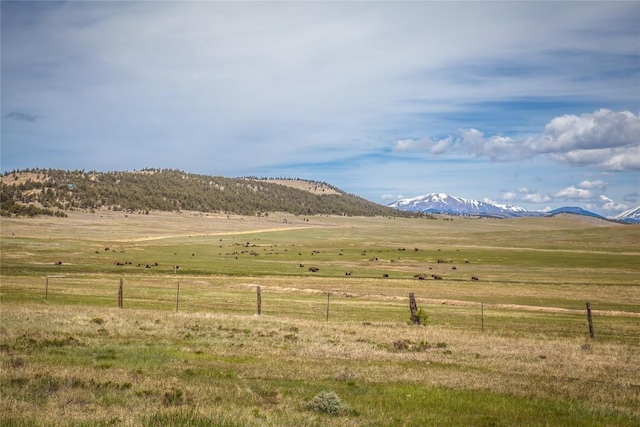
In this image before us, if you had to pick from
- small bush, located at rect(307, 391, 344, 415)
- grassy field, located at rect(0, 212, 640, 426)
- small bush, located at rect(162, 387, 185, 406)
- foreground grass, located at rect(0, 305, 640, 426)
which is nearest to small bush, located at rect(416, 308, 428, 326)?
grassy field, located at rect(0, 212, 640, 426)

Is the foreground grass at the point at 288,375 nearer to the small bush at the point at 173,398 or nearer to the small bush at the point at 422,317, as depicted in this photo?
the small bush at the point at 173,398

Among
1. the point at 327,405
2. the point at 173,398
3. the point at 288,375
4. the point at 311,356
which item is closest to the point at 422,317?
the point at 311,356

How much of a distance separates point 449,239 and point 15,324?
6867 inches

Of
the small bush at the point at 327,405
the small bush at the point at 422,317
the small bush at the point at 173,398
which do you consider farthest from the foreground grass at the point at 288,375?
the small bush at the point at 422,317

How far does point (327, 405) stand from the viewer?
1244cm

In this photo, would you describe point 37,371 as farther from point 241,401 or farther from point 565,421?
point 565,421

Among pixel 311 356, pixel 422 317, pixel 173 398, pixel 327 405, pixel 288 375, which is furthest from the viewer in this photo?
Answer: pixel 422 317

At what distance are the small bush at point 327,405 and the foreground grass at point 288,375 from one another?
0.63 feet

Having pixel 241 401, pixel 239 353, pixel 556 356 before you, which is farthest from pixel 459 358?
pixel 241 401

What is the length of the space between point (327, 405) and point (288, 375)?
4.91 metres

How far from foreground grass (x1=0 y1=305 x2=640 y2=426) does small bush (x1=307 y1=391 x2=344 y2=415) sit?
192mm

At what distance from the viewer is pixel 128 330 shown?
25203 millimetres

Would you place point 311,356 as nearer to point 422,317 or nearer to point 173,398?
point 173,398

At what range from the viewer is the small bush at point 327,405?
40.7ft
